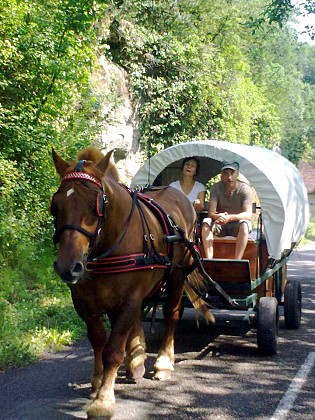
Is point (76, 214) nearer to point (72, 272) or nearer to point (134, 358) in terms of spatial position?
point (72, 272)

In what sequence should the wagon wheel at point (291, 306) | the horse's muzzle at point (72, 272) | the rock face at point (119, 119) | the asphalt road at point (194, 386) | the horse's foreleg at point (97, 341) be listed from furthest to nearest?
the rock face at point (119, 119) < the wagon wheel at point (291, 306) < the horse's foreleg at point (97, 341) < the asphalt road at point (194, 386) < the horse's muzzle at point (72, 272)

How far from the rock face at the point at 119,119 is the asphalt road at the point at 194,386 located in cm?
697

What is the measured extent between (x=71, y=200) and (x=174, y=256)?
6.96 feet

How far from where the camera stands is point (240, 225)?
759 cm

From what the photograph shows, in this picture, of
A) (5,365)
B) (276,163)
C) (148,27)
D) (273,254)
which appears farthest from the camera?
(148,27)

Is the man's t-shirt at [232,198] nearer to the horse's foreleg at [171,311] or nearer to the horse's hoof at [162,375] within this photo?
the horse's foreleg at [171,311]

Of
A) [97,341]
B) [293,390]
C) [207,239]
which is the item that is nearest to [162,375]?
[97,341]

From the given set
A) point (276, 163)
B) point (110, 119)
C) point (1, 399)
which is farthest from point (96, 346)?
point (110, 119)

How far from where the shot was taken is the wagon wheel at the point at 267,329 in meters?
Result: 6.98

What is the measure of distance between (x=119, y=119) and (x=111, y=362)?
10.8 metres

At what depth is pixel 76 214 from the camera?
15.1 feet

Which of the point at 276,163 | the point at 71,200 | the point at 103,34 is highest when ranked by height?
the point at 103,34

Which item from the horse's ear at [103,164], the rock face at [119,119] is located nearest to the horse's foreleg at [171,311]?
the horse's ear at [103,164]

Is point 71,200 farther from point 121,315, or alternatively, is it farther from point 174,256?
point 174,256
